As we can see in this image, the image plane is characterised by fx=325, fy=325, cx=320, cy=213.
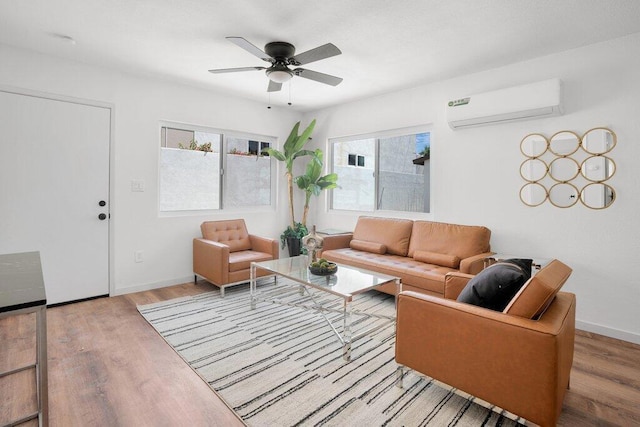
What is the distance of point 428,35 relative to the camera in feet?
→ 9.00

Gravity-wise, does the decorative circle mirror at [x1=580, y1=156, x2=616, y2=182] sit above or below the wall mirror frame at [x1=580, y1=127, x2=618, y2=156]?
below

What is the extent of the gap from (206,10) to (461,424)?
3134 millimetres

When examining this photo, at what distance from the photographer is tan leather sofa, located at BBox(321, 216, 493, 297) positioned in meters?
3.12

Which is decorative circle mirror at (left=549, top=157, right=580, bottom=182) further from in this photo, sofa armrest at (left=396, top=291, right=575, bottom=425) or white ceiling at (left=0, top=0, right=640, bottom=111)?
sofa armrest at (left=396, top=291, right=575, bottom=425)

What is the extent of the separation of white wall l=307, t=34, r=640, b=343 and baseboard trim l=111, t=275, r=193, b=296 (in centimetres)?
331

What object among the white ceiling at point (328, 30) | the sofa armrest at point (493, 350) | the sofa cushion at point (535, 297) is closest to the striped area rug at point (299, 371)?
the sofa armrest at point (493, 350)

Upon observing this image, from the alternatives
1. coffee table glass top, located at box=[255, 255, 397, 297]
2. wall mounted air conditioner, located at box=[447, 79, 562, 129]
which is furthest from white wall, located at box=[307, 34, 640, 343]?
coffee table glass top, located at box=[255, 255, 397, 297]

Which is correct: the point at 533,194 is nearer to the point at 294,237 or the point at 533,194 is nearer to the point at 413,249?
the point at 413,249

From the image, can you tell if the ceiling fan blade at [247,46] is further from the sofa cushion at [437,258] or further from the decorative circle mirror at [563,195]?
the decorative circle mirror at [563,195]

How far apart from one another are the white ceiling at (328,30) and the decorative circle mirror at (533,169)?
40.4 inches

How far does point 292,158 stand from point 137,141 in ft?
6.78

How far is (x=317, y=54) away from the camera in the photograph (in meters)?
2.54

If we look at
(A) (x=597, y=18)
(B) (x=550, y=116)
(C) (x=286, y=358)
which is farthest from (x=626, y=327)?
(C) (x=286, y=358)

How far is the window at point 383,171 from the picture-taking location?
168 inches
